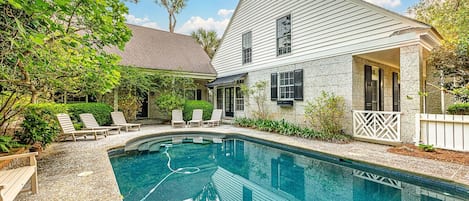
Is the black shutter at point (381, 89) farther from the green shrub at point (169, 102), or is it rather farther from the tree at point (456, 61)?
the green shrub at point (169, 102)

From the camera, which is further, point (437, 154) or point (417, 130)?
point (417, 130)

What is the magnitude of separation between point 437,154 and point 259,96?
7.37m

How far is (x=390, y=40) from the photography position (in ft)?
22.8

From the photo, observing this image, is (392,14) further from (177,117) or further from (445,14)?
(177,117)

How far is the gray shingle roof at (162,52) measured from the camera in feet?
42.5

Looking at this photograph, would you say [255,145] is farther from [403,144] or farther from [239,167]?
[403,144]

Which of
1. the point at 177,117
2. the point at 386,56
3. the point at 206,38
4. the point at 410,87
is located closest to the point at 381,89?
the point at 386,56

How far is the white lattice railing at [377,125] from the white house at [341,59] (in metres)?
0.02

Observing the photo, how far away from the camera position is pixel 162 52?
14.6m

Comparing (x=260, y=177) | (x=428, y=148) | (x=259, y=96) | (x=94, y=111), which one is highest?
(x=259, y=96)

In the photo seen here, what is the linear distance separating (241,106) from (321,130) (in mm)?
5772

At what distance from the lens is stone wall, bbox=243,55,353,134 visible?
8047 mm

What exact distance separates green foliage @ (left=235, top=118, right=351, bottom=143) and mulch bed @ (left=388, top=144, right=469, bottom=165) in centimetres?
168

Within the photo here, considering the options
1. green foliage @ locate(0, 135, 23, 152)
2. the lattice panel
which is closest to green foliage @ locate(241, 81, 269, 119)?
the lattice panel
